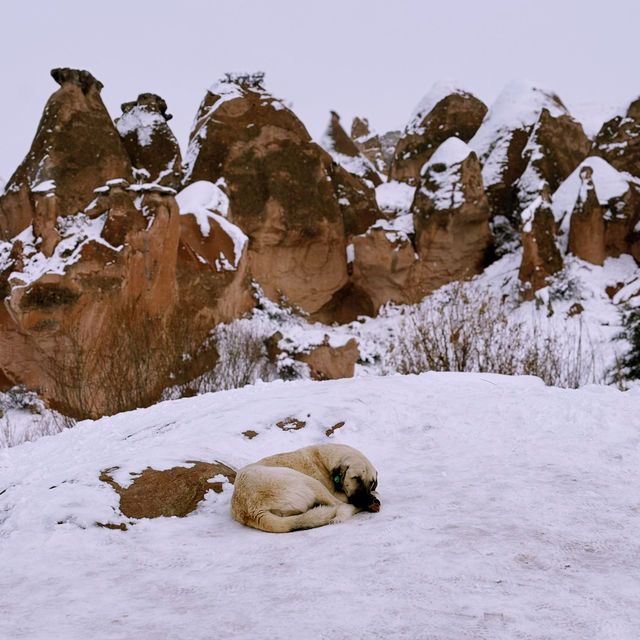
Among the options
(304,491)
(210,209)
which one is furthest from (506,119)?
(304,491)

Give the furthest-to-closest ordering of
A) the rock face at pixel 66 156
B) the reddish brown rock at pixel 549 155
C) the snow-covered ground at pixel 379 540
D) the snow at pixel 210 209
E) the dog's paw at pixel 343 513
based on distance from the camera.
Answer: the reddish brown rock at pixel 549 155
the rock face at pixel 66 156
the snow at pixel 210 209
the dog's paw at pixel 343 513
the snow-covered ground at pixel 379 540

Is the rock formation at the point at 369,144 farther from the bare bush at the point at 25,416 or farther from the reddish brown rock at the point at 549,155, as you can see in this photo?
the bare bush at the point at 25,416

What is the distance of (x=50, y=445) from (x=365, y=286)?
2042cm

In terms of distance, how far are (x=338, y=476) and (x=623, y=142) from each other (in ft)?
84.3

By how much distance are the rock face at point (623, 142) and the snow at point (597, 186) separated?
4.02 ft

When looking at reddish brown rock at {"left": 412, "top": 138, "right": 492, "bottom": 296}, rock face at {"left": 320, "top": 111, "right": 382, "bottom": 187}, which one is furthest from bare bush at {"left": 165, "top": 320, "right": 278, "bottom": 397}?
rock face at {"left": 320, "top": 111, "right": 382, "bottom": 187}

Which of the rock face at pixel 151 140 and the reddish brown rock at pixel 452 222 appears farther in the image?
the rock face at pixel 151 140

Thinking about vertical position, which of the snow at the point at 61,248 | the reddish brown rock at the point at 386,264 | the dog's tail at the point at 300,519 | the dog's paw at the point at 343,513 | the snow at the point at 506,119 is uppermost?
the snow at the point at 506,119

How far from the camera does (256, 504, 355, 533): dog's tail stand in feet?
10.5

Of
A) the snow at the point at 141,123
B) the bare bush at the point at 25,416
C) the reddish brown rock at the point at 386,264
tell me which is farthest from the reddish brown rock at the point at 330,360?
the snow at the point at 141,123

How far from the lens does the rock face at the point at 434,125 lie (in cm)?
3303

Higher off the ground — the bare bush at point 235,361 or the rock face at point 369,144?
the rock face at point 369,144

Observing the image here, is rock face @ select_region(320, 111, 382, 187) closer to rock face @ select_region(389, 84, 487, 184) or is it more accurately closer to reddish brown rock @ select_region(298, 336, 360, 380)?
rock face @ select_region(389, 84, 487, 184)

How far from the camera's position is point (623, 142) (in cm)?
2409
